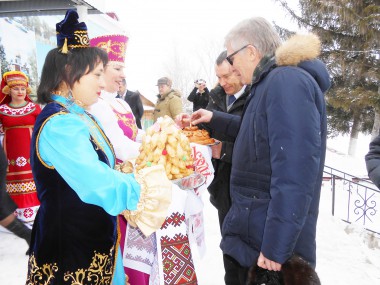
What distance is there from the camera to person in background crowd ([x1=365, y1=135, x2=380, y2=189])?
254cm

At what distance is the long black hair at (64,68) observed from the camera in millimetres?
1779

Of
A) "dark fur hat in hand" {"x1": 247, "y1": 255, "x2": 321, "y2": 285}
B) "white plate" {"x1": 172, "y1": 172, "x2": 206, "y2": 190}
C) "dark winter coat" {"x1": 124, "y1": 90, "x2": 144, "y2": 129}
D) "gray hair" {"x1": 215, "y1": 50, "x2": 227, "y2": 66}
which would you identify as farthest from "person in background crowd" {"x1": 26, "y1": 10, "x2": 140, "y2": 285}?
"dark winter coat" {"x1": 124, "y1": 90, "x2": 144, "y2": 129}

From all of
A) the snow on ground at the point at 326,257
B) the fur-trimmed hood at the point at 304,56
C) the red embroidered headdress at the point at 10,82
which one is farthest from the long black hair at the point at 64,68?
the red embroidered headdress at the point at 10,82

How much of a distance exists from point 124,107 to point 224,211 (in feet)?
4.26

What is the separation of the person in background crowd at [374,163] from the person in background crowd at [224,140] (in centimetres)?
108

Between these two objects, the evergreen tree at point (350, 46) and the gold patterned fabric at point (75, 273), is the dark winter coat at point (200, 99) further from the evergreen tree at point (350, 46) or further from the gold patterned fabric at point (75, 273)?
the evergreen tree at point (350, 46)

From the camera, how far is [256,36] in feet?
6.53

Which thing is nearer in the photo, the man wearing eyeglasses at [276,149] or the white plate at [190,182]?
the man wearing eyeglasses at [276,149]

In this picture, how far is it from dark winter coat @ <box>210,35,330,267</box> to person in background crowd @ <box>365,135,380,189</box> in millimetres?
1010

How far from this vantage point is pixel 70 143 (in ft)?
5.05

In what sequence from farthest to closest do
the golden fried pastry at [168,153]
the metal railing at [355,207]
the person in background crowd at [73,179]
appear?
the metal railing at [355,207], the golden fried pastry at [168,153], the person in background crowd at [73,179]

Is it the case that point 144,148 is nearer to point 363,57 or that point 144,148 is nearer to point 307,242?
point 307,242

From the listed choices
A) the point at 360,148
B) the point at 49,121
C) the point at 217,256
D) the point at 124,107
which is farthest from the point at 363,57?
the point at 49,121

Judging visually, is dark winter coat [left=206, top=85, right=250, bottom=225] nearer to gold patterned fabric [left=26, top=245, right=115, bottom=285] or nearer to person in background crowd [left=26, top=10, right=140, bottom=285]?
person in background crowd [left=26, top=10, right=140, bottom=285]
